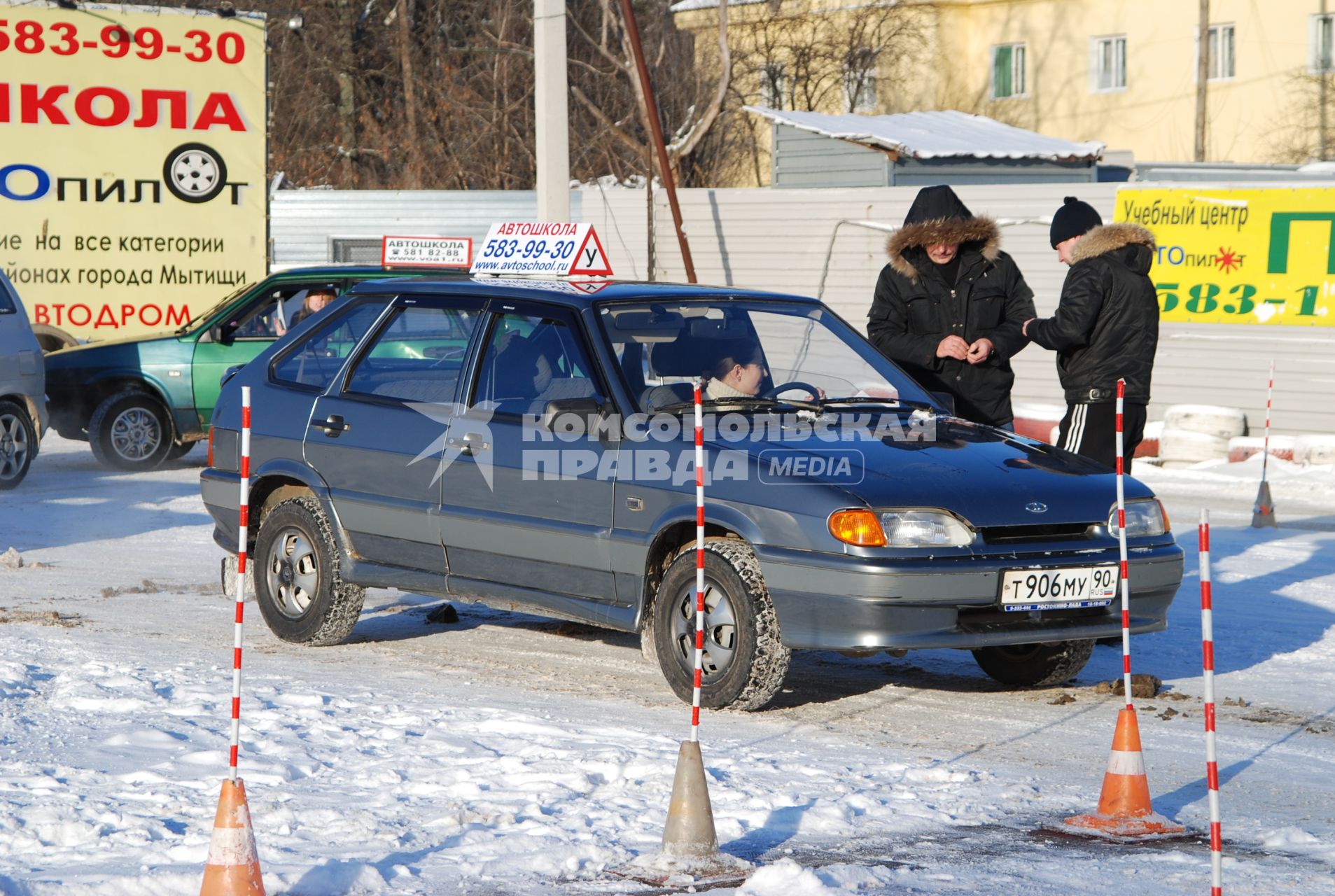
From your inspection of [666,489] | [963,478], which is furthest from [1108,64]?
[666,489]

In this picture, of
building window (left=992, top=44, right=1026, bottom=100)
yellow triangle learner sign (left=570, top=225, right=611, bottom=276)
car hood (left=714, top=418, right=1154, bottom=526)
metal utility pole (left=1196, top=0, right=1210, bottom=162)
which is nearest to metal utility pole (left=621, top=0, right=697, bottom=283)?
yellow triangle learner sign (left=570, top=225, right=611, bottom=276)

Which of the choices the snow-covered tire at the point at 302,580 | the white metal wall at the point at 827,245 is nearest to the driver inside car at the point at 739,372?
the snow-covered tire at the point at 302,580

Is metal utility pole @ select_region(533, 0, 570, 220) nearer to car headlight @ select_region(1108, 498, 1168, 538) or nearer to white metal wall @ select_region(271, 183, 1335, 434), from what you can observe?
white metal wall @ select_region(271, 183, 1335, 434)

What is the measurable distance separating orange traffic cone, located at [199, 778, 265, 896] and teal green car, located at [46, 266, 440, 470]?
1050 cm

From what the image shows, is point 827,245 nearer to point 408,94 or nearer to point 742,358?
point 742,358

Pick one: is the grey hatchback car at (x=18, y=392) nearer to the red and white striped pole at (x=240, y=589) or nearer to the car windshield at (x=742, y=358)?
the car windshield at (x=742, y=358)

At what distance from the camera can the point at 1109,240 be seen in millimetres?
8242

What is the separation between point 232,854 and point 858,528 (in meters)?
2.64

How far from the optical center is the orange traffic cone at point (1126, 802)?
16.3 ft

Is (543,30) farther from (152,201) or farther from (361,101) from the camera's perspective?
(361,101)

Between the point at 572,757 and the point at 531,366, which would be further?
the point at 531,366

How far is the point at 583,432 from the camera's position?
672 cm

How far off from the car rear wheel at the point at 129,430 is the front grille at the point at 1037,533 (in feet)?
32.7

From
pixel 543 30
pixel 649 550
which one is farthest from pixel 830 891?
pixel 543 30
